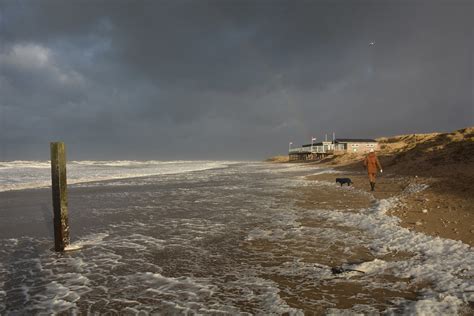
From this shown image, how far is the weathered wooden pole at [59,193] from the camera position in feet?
25.1

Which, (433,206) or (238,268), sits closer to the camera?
(238,268)

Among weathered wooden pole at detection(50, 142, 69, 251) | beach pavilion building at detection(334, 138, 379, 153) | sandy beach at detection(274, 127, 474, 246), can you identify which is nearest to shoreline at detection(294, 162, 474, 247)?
sandy beach at detection(274, 127, 474, 246)

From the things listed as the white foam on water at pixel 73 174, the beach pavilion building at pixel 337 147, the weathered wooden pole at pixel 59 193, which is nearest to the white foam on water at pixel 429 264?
the weathered wooden pole at pixel 59 193

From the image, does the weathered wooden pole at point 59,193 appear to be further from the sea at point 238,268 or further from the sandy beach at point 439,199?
the sandy beach at point 439,199

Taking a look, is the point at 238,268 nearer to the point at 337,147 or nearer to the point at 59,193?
the point at 59,193

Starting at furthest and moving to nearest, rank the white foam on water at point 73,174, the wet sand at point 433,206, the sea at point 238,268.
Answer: the white foam on water at point 73,174 < the wet sand at point 433,206 < the sea at point 238,268

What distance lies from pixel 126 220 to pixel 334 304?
8.33 metres

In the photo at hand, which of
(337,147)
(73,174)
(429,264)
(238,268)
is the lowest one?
(238,268)

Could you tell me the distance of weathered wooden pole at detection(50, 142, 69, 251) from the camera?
766 cm

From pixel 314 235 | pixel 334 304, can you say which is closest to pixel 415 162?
pixel 314 235

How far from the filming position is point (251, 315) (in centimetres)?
411

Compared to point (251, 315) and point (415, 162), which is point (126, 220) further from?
point (415, 162)

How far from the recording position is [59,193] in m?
8.09

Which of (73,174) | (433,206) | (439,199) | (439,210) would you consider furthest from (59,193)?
(73,174)
